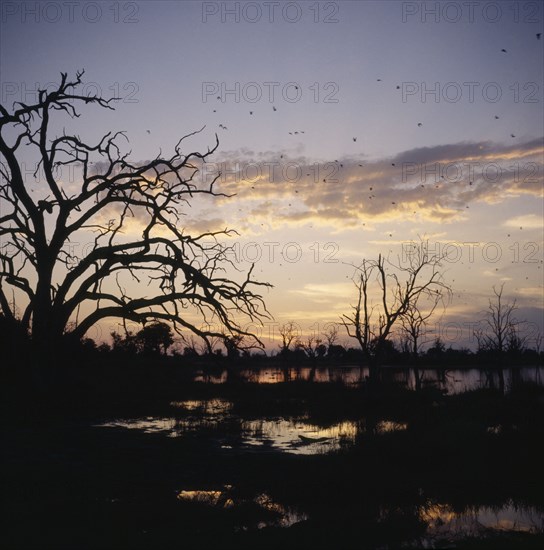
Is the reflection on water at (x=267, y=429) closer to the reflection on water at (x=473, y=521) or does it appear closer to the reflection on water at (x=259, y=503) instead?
the reflection on water at (x=259, y=503)

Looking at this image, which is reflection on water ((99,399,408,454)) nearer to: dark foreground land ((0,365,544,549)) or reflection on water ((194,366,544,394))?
dark foreground land ((0,365,544,549))

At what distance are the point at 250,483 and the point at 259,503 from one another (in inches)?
47.6

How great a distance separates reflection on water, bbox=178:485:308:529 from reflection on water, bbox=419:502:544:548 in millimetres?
1919

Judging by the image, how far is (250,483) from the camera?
10.1 m

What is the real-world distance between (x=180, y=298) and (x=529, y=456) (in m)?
13.4

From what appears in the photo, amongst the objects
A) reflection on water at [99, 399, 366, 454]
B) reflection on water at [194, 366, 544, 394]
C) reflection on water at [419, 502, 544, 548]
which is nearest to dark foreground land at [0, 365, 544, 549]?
reflection on water at [419, 502, 544, 548]

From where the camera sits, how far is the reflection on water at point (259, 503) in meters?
8.08

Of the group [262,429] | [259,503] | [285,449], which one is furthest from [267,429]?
[259,503]

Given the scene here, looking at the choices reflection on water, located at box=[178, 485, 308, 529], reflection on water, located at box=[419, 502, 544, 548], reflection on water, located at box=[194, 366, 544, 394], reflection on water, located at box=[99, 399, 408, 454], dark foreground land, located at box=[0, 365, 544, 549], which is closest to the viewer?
dark foreground land, located at box=[0, 365, 544, 549]

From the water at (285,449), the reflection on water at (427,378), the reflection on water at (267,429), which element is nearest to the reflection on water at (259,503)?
the water at (285,449)

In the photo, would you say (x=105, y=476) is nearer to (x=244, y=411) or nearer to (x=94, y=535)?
(x=94, y=535)

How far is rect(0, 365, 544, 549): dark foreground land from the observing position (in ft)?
23.7

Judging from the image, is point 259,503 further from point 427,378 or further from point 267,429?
point 427,378

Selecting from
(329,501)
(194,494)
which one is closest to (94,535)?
(194,494)
